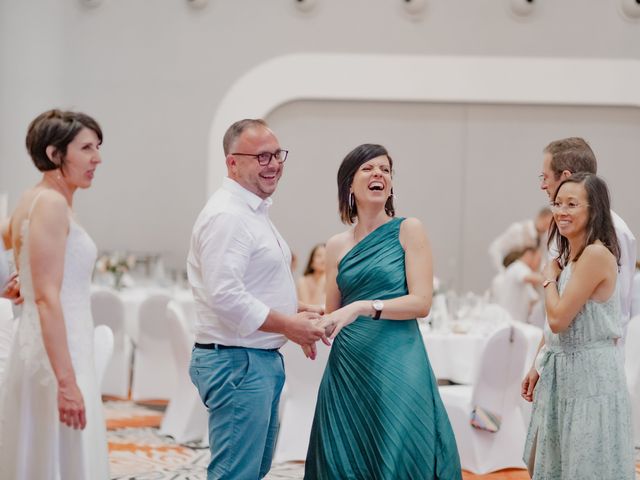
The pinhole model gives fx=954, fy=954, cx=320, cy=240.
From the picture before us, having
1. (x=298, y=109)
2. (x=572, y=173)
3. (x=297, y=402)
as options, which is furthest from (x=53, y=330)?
(x=298, y=109)

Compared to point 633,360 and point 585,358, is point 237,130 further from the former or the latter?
point 633,360

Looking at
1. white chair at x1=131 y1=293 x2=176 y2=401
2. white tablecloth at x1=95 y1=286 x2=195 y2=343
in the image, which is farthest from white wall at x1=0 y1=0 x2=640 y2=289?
white chair at x1=131 y1=293 x2=176 y2=401

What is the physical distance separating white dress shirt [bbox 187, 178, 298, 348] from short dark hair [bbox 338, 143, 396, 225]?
26cm

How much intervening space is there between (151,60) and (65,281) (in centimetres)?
778

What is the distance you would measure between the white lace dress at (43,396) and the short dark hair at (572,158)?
1.70 m

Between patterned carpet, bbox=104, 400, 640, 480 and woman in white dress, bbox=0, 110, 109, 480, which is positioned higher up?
woman in white dress, bbox=0, 110, 109, 480

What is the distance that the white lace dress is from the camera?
2.68 metres

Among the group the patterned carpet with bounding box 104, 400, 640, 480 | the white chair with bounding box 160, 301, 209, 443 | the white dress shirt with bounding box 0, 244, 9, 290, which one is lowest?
the patterned carpet with bounding box 104, 400, 640, 480

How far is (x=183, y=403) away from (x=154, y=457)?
665mm

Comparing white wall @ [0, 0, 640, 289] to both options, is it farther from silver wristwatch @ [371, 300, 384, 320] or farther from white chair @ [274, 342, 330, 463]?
silver wristwatch @ [371, 300, 384, 320]

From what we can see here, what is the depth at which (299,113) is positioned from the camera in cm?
1013

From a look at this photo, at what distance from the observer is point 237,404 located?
10.1 feet

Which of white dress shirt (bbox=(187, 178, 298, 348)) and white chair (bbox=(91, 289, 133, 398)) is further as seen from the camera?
white chair (bbox=(91, 289, 133, 398))

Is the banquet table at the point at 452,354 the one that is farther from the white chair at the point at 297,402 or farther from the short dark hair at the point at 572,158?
the short dark hair at the point at 572,158
